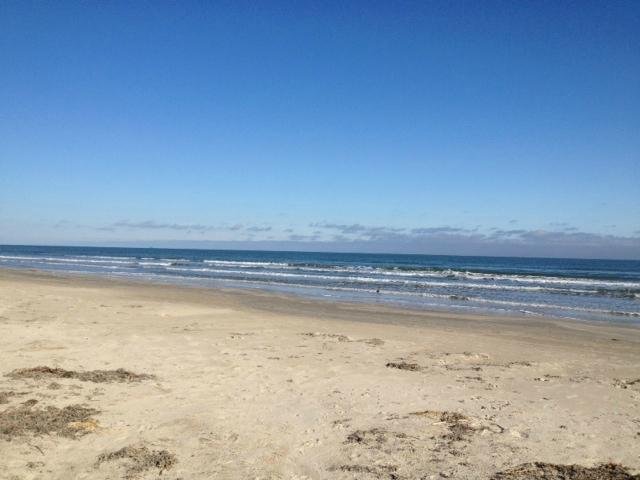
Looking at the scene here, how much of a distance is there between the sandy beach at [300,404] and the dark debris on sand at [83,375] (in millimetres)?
27

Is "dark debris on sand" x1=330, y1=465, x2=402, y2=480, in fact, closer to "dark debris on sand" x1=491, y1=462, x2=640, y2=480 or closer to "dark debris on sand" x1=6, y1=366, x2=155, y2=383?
"dark debris on sand" x1=491, y1=462, x2=640, y2=480

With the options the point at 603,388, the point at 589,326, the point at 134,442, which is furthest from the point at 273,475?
the point at 589,326

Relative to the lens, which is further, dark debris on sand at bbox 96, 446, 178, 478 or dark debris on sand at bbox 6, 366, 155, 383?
dark debris on sand at bbox 6, 366, 155, 383

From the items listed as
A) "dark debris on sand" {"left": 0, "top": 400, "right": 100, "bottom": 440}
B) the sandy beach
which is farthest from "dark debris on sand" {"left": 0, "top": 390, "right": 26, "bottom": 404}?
"dark debris on sand" {"left": 0, "top": 400, "right": 100, "bottom": 440}

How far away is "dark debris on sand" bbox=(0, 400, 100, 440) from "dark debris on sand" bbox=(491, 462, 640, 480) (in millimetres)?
3984

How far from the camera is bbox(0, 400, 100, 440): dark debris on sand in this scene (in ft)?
15.7

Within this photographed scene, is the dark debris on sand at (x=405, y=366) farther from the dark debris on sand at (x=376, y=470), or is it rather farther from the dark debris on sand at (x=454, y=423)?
the dark debris on sand at (x=376, y=470)

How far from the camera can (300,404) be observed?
610 centimetres

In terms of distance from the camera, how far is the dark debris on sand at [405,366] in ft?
27.0

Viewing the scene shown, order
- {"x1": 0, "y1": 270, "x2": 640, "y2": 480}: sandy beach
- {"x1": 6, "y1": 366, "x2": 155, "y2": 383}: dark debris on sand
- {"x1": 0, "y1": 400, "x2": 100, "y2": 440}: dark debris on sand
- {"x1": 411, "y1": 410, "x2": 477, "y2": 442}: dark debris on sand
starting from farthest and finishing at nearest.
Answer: {"x1": 6, "y1": 366, "x2": 155, "y2": 383}: dark debris on sand < {"x1": 411, "y1": 410, "x2": 477, "y2": 442}: dark debris on sand < {"x1": 0, "y1": 400, "x2": 100, "y2": 440}: dark debris on sand < {"x1": 0, "y1": 270, "x2": 640, "y2": 480}: sandy beach

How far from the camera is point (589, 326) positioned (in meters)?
15.4

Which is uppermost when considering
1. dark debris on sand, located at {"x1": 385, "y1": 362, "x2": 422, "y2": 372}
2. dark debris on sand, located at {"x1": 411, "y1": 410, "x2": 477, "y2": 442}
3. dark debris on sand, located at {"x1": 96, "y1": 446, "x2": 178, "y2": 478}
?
dark debris on sand, located at {"x1": 96, "y1": 446, "x2": 178, "y2": 478}

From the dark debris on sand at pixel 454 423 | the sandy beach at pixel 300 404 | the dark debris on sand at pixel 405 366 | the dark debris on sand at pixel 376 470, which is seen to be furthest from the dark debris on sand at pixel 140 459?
the dark debris on sand at pixel 405 366

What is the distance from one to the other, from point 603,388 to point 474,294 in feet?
61.7
